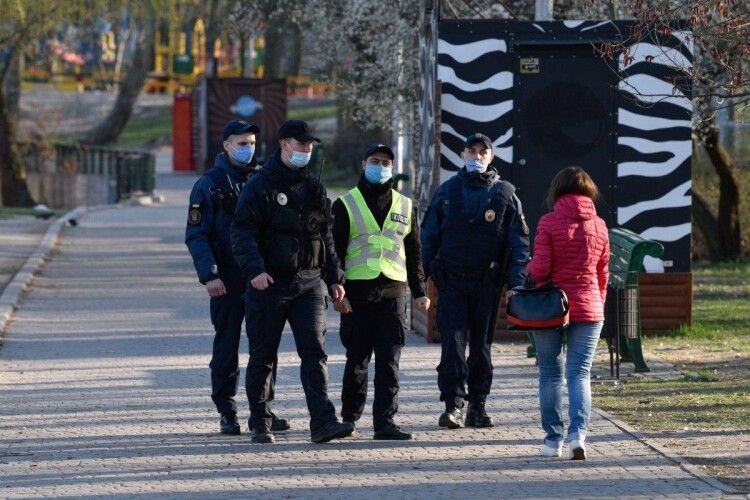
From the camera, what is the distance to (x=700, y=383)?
11.0 m

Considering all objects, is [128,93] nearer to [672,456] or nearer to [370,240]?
[370,240]

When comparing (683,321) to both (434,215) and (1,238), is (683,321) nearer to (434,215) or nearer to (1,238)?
(434,215)

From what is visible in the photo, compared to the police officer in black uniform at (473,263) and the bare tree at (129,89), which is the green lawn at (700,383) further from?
the bare tree at (129,89)

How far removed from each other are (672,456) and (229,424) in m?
2.62

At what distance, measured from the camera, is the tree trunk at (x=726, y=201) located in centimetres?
2048

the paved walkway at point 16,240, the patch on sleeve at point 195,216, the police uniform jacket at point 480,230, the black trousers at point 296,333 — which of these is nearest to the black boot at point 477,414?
the police uniform jacket at point 480,230

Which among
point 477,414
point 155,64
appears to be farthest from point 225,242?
point 155,64

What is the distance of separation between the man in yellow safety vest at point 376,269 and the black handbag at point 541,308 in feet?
2.76

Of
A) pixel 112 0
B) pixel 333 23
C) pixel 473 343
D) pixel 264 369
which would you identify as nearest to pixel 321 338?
pixel 264 369

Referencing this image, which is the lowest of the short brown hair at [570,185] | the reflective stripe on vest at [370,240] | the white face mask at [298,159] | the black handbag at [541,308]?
the black handbag at [541,308]

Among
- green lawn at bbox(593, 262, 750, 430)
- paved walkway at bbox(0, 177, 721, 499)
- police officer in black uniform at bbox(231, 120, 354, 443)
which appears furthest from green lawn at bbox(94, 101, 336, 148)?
police officer in black uniform at bbox(231, 120, 354, 443)

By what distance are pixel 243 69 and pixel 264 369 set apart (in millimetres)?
46176

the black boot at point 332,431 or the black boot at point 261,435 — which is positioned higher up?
the black boot at point 332,431

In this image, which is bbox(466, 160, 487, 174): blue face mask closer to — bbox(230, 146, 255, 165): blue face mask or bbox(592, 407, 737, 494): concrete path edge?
bbox(230, 146, 255, 165): blue face mask
